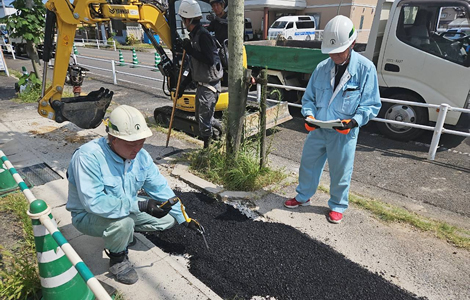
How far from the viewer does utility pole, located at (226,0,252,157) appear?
11.5 feet

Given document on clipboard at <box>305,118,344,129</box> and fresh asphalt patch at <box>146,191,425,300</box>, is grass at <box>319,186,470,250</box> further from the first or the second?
document on clipboard at <box>305,118,344,129</box>

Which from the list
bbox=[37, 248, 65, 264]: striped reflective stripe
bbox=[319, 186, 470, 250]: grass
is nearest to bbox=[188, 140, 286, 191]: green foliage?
bbox=[319, 186, 470, 250]: grass

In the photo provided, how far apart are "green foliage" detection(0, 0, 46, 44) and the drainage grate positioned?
18.1ft

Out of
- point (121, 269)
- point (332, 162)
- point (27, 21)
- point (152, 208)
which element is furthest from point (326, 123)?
point (27, 21)

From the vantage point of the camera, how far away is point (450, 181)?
4.28m

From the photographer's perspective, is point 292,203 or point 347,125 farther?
point 292,203

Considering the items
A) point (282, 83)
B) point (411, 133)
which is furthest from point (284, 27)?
point (411, 133)

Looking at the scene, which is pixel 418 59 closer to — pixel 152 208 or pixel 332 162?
pixel 332 162

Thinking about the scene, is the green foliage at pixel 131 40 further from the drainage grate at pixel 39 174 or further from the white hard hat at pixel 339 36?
the white hard hat at pixel 339 36

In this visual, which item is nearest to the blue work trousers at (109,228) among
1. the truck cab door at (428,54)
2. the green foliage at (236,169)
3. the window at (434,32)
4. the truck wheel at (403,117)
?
the green foliage at (236,169)

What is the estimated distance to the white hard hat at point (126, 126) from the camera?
6.77ft

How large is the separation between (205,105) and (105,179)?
2.49 meters

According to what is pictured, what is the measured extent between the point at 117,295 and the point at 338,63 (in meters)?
2.79

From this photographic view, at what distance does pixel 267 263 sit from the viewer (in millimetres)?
2645
